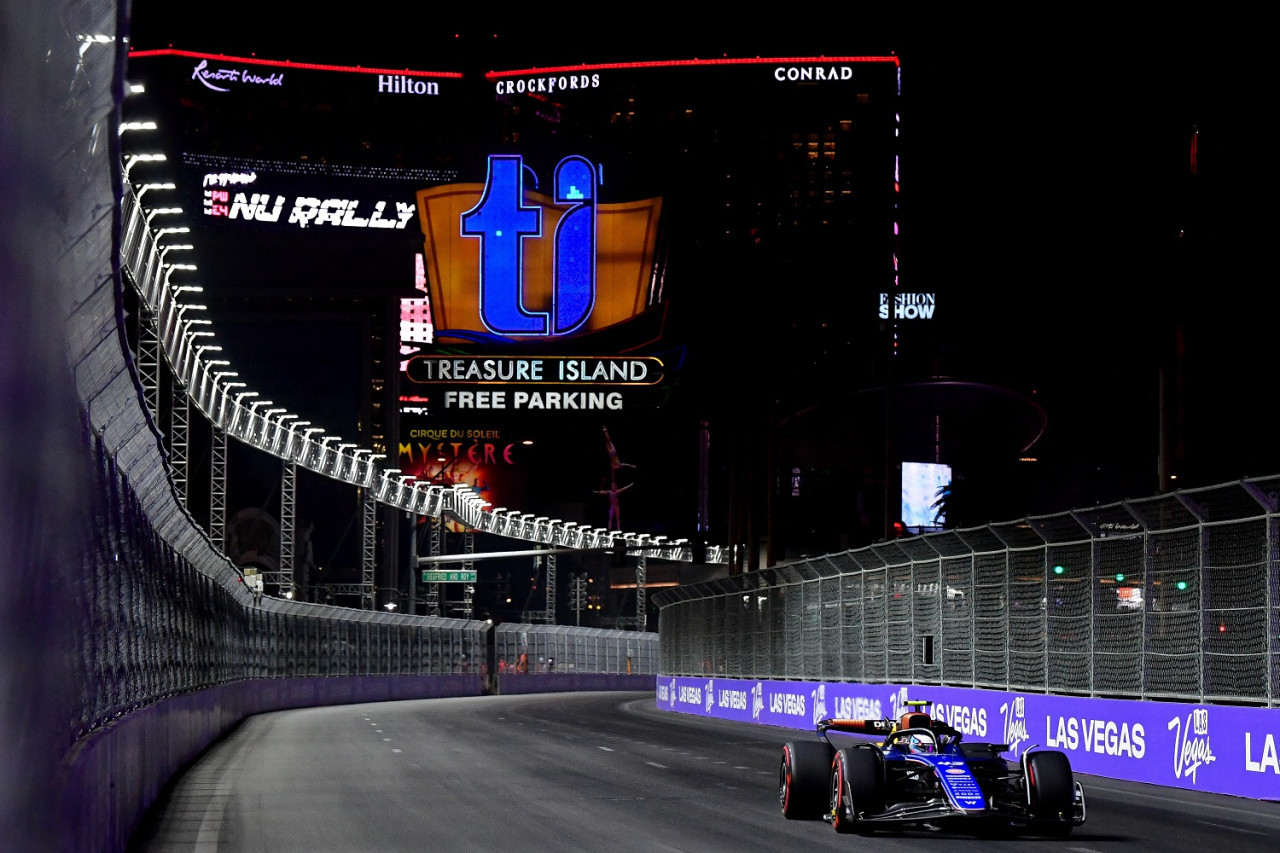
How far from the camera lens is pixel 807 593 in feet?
120

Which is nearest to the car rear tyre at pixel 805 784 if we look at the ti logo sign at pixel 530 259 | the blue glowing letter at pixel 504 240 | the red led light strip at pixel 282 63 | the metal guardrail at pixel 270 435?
the metal guardrail at pixel 270 435

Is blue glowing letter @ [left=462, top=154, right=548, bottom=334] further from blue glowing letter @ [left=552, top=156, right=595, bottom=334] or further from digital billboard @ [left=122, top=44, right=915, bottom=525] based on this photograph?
blue glowing letter @ [left=552, top=156, right=595, bottom=334]

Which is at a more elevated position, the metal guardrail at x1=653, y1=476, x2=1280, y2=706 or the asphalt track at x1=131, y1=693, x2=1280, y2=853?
the metal guardrail at x1=653, y1=476, x2=1280, y2=706

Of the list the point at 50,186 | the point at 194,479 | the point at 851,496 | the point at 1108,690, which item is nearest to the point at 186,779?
the point at 1108,690

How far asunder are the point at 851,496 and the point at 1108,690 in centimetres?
16021

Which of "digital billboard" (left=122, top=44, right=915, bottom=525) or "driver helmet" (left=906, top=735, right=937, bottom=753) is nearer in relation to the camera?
"driver helmet" (left=906, top=735, right=937, bottom=753)

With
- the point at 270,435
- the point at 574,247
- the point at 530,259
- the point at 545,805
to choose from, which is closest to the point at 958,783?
the point at 545,805

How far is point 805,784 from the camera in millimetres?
14797

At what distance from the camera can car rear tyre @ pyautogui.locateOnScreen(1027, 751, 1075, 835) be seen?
13.4 meters

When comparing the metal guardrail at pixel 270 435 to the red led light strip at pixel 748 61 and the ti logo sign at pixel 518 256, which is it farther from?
the red led light strip at pixel 748 61

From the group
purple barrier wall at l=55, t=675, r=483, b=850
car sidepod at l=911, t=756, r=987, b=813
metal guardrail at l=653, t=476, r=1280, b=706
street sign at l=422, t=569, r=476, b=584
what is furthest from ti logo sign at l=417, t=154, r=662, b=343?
car sidepod at l=911, t=756, r=987, b=813

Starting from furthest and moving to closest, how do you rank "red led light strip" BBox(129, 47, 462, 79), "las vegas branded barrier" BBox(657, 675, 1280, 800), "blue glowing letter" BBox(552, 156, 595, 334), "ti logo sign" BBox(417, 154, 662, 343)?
"red led light strip" BBox(129, 47, 462, 79)
"blue glowing letter" BBox(552, 156, 595, 334)
"ti logo sign" BBox(417, 154, 662, 343)
"las vegas branded barrier" BBox(657, 675, 1280, 800)

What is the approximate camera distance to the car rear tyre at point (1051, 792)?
43.9ft

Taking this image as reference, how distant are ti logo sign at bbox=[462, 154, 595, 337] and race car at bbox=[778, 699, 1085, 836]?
62.6 metres
